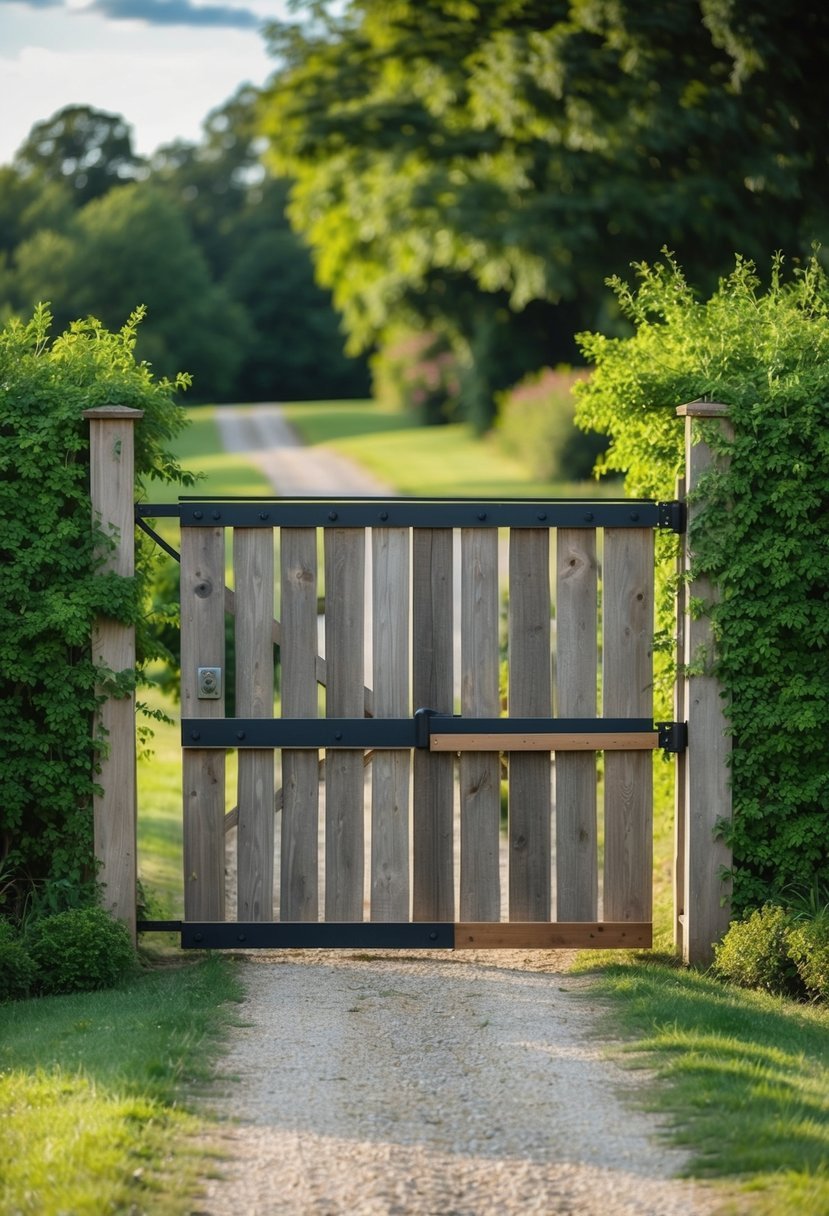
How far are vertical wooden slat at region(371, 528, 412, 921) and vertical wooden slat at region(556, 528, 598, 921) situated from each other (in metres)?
0.68

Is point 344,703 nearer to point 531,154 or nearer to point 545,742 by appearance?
point 545,742

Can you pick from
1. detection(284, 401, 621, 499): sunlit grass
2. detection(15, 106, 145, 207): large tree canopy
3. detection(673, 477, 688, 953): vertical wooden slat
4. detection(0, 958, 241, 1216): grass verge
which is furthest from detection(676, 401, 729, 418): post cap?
detection(15, 106, 145, 207): large tree canopy

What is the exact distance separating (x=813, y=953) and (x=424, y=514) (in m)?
2.44

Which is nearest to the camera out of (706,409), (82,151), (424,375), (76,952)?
(76,952)

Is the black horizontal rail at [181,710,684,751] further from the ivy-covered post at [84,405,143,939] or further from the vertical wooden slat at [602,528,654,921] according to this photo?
the vertical wooden slat at [602,528,654,921]

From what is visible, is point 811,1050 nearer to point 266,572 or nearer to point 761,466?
point 761,466

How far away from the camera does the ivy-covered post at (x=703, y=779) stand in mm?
6059

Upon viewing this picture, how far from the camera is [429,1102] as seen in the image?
4418 mm

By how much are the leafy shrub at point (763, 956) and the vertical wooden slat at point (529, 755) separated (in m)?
0.82

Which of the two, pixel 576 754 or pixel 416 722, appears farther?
pixel 576 754

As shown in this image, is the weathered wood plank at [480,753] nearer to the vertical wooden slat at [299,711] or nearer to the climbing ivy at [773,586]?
the vertical wooden slat at [299,711]

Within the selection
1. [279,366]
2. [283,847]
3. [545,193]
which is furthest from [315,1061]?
[279,366]

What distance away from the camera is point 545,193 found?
24.5m

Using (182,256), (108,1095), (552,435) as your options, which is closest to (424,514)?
(108,1095)
